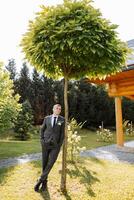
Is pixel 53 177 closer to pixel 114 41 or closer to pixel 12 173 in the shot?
pixel 12 173

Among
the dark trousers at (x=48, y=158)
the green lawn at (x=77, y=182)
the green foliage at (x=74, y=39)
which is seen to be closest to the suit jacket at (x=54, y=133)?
the dark trousers at (x=48, y=158)

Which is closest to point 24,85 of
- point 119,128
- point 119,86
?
point 119,128

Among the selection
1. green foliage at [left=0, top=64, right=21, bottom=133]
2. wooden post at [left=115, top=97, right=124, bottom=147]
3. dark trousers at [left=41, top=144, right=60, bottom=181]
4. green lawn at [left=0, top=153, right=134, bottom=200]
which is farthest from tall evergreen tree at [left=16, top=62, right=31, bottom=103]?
dark trousers at [left=41, top=144, right=60, bottom=181]

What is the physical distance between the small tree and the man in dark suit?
34cm

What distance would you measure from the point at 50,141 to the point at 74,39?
208 cm

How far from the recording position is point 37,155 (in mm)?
11164

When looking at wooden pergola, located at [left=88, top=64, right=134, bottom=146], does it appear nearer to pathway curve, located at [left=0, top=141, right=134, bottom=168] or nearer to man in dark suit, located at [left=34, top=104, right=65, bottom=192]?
pathway curve, located at [left=0, top=141, right=134, bottom=168]

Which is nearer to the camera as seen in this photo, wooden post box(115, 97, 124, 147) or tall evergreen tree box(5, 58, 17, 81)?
wooden post box(115, 97, 124, 147)

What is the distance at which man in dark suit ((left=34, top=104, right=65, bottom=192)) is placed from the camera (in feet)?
19.6

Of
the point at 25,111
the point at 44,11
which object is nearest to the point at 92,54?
the point at 44,11

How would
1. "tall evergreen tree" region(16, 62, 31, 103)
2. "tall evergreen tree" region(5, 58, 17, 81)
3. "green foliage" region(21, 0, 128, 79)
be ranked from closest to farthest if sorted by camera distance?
"green foliage" region(21, 0, 128, 79) → "tall evergreen tree" region(16, 62, 31, 103) → "tall evergreen tree" region(5, 58, 17, 81)

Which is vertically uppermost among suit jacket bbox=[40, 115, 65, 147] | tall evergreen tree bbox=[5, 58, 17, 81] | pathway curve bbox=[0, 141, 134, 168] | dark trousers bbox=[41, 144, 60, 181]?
tall evergreen tree bbox=[5, 58, 17, 81]

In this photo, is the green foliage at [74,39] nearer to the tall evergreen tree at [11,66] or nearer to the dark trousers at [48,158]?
the dark trousers at [48,158]

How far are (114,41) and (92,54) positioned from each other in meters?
0.52
